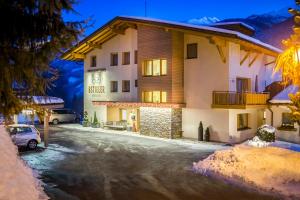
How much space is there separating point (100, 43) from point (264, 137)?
19.9 meters

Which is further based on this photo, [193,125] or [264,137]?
[193,125]

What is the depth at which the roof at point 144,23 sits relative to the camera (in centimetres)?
2381

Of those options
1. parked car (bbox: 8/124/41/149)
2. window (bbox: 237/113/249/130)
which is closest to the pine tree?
parked car (bbox: 8/124/41/149)

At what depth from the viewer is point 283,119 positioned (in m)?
25.9

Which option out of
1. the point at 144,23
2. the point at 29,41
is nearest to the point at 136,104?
the point at 144,23

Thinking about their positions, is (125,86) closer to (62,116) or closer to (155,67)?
(155,67)

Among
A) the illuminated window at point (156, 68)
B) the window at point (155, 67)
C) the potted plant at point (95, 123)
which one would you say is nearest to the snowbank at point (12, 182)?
the window at point (155, 67)

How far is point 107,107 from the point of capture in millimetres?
34938

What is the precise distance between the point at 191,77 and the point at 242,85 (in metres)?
4.49

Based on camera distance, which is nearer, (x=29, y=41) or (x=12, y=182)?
(x=29, y=41)

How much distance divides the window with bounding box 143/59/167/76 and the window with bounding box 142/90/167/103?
1.60 m

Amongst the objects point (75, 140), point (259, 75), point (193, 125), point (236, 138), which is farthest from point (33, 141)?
point (259, 75)

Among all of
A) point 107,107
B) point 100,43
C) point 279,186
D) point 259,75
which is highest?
point 100,43

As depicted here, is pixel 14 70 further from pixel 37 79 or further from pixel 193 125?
pixel 193 125
